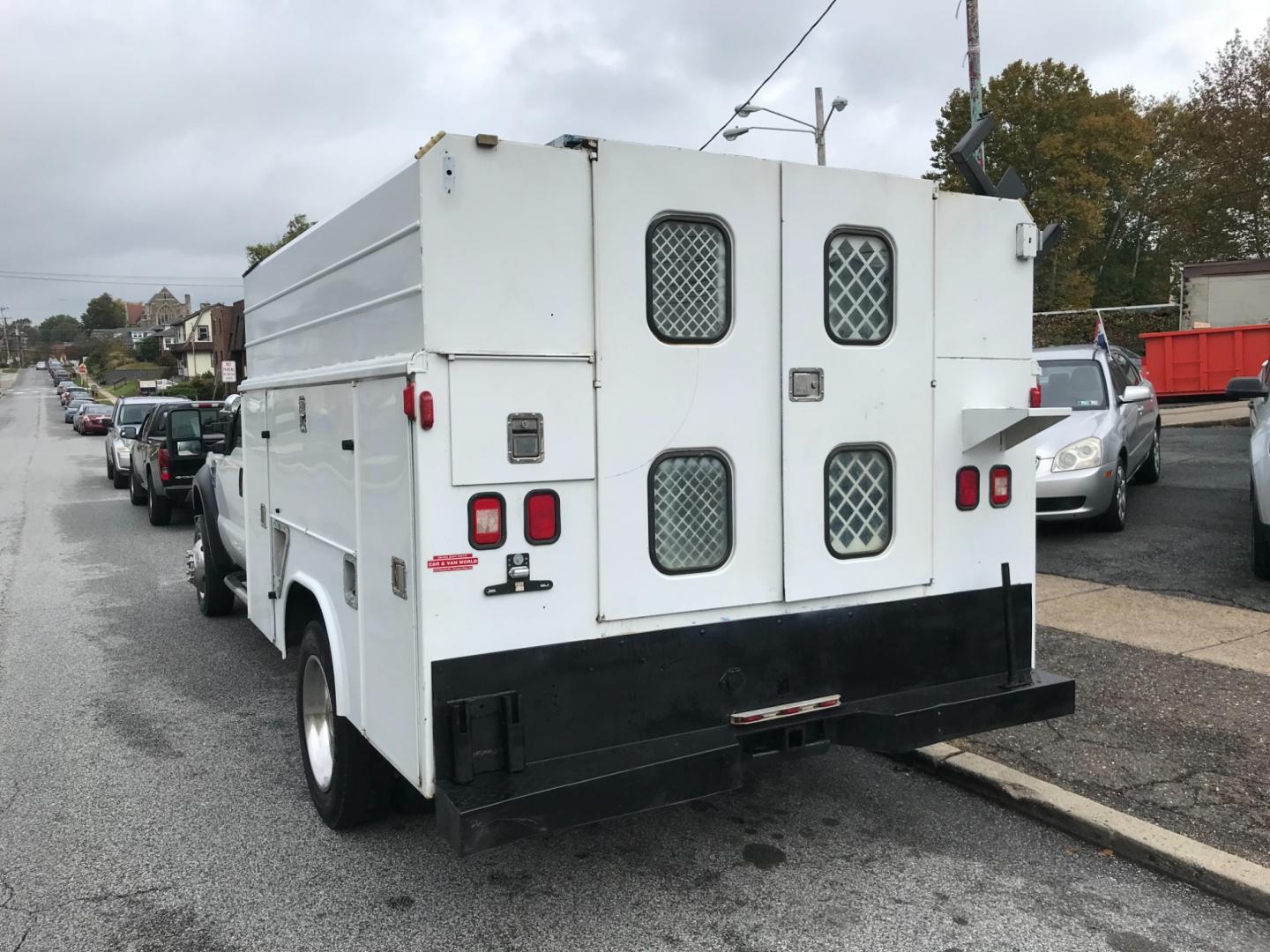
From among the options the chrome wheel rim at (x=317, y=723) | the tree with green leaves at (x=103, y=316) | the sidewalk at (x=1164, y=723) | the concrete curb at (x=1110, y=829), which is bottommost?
the concrete curb at (x=1110, y=829)

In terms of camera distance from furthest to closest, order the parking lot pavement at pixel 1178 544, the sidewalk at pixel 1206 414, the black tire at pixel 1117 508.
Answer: the sidewalk at pixel 1206 414 → the black tire at pixel 1117 508 → the parking lot pavement at pixel 1178 544

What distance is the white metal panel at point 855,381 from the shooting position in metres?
3.78

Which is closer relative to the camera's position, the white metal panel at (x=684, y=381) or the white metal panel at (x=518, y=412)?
the white metal panel at (x=518, y=412)

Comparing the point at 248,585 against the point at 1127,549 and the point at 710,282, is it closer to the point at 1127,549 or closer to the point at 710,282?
the point at 710,282

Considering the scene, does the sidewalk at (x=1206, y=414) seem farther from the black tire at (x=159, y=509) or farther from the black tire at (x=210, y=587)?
the black tire at (x=159, y=509)

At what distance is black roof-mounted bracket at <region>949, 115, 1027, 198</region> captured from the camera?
4223 mm

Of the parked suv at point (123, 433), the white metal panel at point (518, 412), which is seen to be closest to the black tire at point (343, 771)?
the white metal panel at point (518, 412)

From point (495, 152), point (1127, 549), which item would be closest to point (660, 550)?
point (495, 152)

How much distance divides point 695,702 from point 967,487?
143 cm

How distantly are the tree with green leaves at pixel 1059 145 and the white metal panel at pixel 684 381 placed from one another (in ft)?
134

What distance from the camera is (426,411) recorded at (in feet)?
10.4

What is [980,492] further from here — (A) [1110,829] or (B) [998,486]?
(A) [1110,829]

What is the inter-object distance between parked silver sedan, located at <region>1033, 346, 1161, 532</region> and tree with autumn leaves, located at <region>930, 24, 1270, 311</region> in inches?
1008

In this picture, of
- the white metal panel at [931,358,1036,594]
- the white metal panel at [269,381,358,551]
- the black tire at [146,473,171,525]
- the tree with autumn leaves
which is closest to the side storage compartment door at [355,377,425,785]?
the white metal panel at [269,381,358,551]
